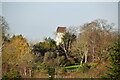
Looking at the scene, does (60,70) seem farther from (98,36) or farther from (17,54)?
(98,36)

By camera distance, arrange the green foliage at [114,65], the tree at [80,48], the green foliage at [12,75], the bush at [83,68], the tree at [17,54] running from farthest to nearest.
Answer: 1. the tree at [80,48]
2. the bush at [83,68]
3. the tree at [17,54]
4. the green foliage at [12,75]
5. the green foliage at [114,65]

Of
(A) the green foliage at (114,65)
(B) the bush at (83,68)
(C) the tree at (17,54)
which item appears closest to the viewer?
(A) the green foliage at (114,65)

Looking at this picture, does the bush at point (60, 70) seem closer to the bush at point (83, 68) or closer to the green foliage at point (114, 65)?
the bush at point (83, 68)

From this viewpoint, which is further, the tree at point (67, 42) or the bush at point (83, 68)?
the tree at point (67, 42)

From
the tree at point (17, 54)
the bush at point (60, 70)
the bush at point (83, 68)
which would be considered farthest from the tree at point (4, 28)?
the bush at point (83, 68)

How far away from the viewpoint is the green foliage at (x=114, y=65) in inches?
124

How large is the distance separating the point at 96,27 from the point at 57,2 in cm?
117

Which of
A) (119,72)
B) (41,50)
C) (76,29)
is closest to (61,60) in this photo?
(41,50)

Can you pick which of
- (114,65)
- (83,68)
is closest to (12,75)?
(83,68)

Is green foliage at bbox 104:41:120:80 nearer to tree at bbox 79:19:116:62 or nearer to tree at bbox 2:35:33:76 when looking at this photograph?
tree at bbox 79:19:116:62

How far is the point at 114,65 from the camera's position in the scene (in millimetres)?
3172

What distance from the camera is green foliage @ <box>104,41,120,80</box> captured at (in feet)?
10.3

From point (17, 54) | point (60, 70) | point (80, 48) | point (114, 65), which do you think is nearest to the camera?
point (114, 65)

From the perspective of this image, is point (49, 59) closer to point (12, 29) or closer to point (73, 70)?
point (73, 70)
